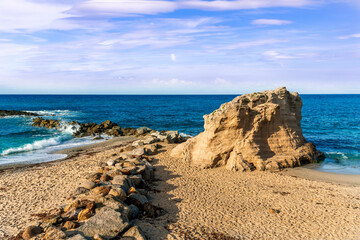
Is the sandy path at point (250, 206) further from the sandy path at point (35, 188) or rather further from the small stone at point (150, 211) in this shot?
the sandy path at point (35, 188)

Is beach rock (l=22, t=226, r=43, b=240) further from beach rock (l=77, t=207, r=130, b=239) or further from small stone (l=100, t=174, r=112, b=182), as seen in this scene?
small stone (l=100, t=174, r=112, b=182)

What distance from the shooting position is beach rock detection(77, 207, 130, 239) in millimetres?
9188

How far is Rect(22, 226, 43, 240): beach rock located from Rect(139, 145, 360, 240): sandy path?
3.93m

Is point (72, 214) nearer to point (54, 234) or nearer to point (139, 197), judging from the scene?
point (54, 234)

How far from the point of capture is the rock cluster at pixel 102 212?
9.24 m

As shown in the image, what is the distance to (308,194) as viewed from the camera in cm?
1424

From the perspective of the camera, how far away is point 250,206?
1265 centimetres

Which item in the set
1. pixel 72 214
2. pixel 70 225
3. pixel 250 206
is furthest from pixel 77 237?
pixel 250 206

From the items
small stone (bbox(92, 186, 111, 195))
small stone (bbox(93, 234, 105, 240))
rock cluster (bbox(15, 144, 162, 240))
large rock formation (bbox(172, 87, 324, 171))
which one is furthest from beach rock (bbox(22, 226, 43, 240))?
large rock formation (bbox(172, 87, 324, 171))

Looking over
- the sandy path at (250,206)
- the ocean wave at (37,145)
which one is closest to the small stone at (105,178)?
the sandy path at (250,206)

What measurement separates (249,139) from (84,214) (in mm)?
12027

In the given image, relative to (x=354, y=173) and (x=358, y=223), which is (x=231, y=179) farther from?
(x=354, y=173)

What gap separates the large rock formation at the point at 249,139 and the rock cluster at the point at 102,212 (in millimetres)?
5622

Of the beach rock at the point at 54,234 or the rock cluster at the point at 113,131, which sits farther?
the rock cluster at the point at 113,131
